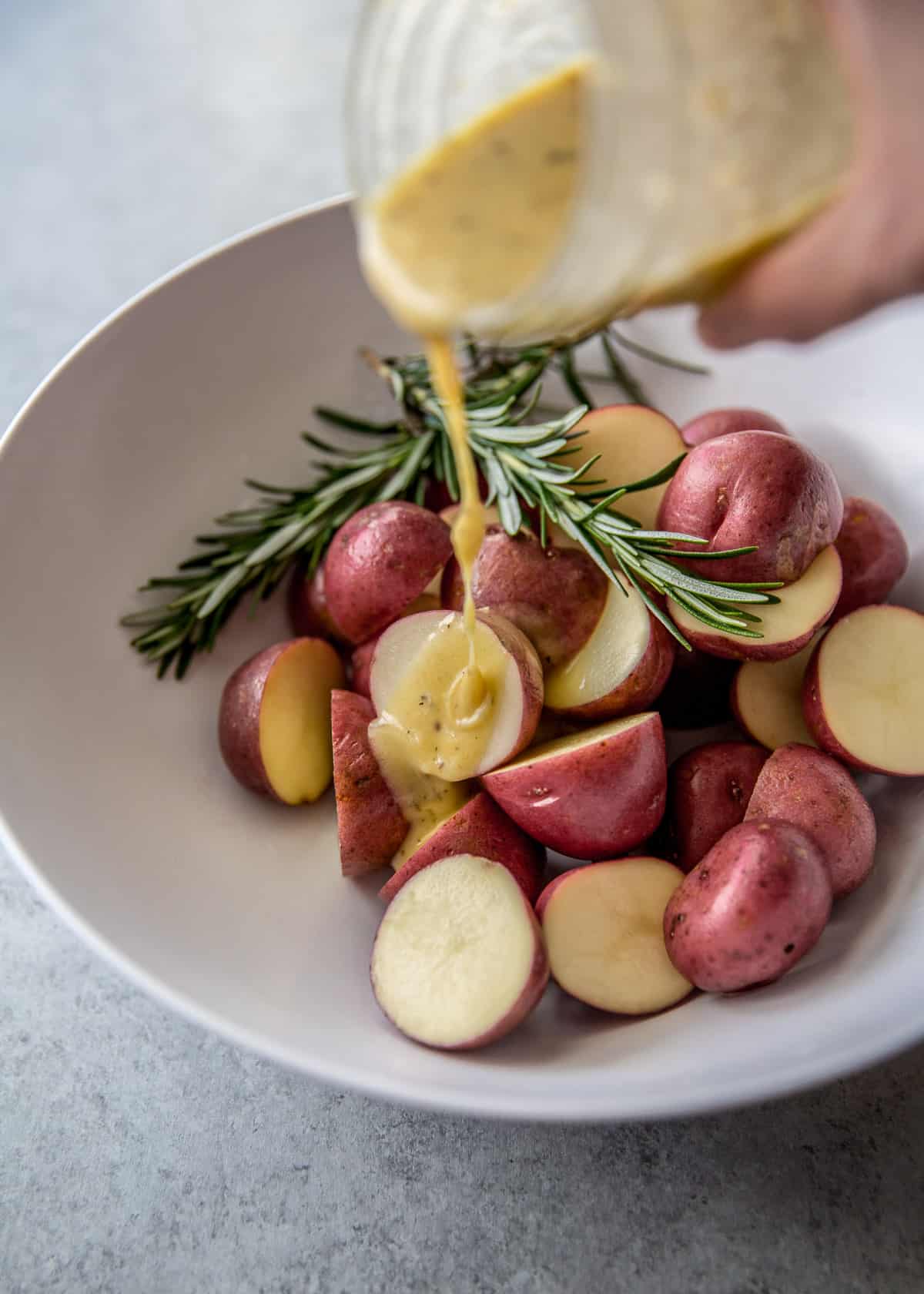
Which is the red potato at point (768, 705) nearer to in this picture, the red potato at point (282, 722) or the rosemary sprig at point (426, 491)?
the rosemary sprig at point (426, 491)

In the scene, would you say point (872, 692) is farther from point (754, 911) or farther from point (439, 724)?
→ point (439, 724)

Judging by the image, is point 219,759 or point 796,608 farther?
point 219,759

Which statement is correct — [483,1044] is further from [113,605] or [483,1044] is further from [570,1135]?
[113,605]

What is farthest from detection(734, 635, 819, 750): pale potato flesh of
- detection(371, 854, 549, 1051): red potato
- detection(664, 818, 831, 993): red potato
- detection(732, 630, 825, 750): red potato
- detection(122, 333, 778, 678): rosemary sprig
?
detection(371, 854, 549, 1051): red potato

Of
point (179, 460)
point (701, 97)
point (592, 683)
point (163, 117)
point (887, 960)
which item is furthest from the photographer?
point (163, 117)

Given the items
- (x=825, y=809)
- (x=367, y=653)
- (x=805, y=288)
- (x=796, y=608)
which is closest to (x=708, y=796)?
(x=825, y=809)

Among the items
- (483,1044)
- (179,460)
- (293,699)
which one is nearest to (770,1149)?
(483,1044)

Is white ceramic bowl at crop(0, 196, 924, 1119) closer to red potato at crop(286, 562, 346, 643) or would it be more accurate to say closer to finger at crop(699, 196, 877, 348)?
red potato at crop(286, 562, 346, 643)
